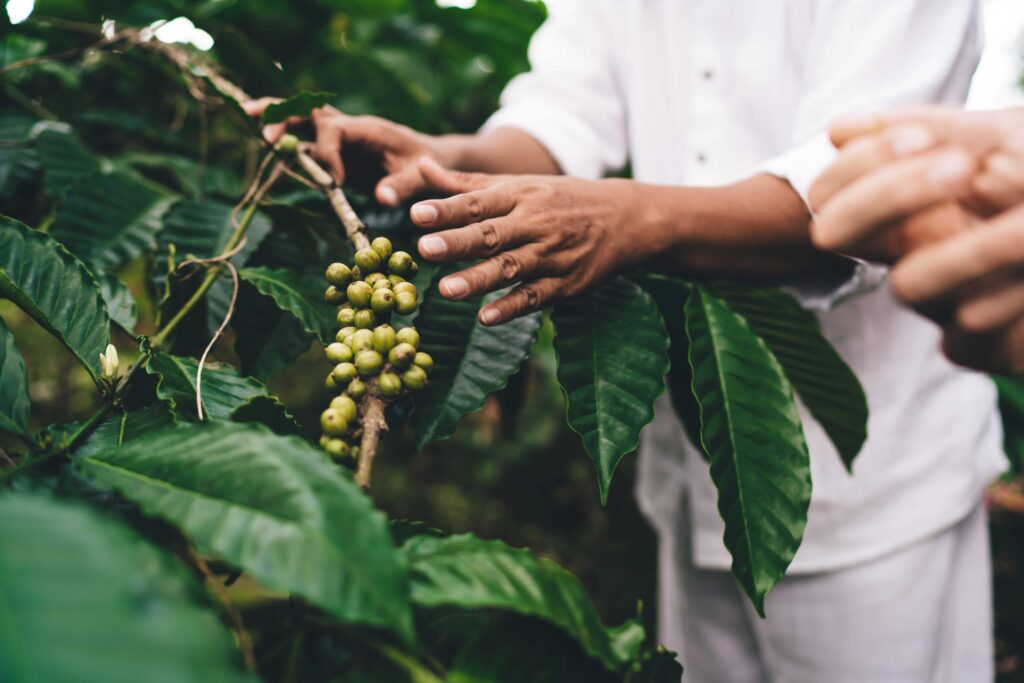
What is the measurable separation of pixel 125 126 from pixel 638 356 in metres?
1.30

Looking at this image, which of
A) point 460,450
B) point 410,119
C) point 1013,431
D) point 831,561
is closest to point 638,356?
point 831,561

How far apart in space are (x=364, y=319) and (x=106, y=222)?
648 mm

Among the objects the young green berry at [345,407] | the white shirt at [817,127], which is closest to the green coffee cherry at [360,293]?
the young green berry at [345,407]

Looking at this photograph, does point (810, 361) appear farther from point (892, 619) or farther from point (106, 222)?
point (106, 222)

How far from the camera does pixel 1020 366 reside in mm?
556

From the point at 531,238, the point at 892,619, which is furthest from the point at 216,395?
the point at 892,619

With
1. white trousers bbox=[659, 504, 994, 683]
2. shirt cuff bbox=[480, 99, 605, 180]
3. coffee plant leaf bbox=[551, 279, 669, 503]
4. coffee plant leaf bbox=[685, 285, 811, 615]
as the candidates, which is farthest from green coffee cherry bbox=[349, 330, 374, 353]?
white trousers bbox=[659, 504, 994, 683]

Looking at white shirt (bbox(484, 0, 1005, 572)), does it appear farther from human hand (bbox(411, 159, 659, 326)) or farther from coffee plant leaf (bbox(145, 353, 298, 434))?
coffee plant leaf (bbox(145, 353, 298, 434))

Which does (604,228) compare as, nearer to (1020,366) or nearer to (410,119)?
(1020,366)

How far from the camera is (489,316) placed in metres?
0.67

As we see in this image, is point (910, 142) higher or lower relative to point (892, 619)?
higher

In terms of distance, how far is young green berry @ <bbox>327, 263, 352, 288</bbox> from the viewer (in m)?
0.66

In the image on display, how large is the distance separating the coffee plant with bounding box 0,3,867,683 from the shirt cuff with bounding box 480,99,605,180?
0.50 metres

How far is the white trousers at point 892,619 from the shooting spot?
1234mm
